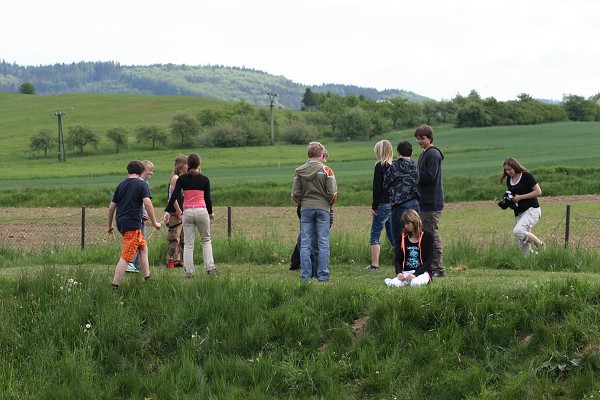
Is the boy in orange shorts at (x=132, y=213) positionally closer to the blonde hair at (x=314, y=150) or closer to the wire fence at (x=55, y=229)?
the blonde hair at (x=314, y=150)

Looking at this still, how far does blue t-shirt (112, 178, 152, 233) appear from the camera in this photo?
10.0 meters

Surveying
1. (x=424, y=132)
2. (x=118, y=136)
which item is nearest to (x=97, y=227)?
(x=424, y=132)

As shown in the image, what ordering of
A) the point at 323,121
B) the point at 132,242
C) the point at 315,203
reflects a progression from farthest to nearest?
the point at 323,121 → the point at 315,203 → the point at 132,242

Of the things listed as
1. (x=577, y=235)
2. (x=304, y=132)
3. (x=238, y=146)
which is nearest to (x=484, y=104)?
(x=304, y=132)

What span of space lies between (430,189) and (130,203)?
166 inches

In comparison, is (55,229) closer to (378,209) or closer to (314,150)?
(378,209)

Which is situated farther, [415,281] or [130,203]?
[130,203]

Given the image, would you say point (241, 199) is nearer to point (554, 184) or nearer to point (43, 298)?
point (554, 184)

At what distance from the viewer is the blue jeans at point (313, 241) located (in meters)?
10.4

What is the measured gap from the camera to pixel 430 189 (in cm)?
1077

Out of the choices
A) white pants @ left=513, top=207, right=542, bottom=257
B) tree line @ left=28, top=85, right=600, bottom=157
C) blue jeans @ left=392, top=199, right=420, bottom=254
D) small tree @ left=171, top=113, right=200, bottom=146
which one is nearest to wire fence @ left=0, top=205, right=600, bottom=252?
white pants @ left=513, top=207, right=542, bottom=257

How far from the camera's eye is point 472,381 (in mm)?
7395

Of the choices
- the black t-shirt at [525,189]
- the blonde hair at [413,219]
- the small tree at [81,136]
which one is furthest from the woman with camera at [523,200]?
the small tree at [81,136]

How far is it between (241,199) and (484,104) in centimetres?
8206
